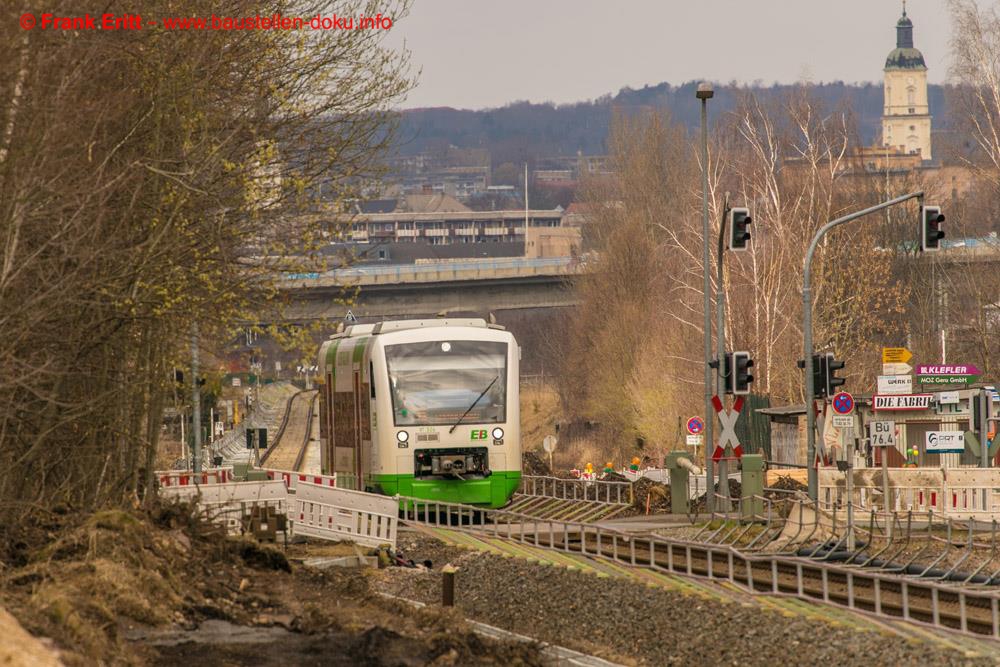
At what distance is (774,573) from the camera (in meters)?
20.0

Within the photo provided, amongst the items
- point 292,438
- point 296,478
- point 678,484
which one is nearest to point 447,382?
point 296,478

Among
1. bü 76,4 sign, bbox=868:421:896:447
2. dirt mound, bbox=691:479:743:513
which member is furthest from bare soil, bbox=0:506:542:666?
dirt mound, bbox=691:479:743:513

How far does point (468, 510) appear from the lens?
30.1 metres

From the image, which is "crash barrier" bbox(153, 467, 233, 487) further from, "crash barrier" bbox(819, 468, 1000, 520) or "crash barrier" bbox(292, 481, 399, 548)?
"crash barrier" bbox(819, 468, 1000, 520)

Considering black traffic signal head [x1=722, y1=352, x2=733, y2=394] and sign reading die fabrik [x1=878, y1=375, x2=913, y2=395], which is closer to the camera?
black traffic signal head [x1=722, y1=352, x2=733, y2=394]

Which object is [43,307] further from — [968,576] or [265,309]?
[968,576]

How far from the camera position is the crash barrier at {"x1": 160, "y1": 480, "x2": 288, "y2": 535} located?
26.1m

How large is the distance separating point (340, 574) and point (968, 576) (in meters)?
7.65

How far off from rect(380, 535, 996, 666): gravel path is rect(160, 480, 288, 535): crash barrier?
10.2 ft

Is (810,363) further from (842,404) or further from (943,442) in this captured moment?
(943,442)

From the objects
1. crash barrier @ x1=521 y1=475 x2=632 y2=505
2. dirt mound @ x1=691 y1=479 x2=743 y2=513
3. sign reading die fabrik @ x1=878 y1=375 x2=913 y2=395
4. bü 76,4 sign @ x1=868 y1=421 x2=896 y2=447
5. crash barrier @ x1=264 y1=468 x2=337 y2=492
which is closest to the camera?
crash barrier @ x1=264 y1=468 x2=337 y2=492

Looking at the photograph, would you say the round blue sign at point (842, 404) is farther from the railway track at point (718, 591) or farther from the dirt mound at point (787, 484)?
the dirt mound at point (787, 484)

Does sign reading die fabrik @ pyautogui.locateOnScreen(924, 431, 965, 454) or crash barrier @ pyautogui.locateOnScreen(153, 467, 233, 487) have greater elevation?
sign reading die fabrik @ pyautogui.locateOnScreen(924, 431, 965, 454)

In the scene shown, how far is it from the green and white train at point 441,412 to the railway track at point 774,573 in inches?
19.3
